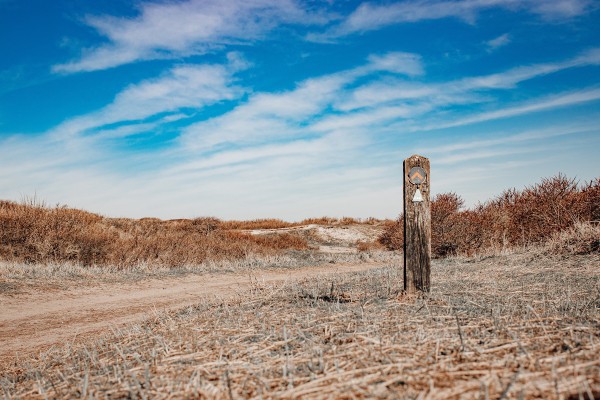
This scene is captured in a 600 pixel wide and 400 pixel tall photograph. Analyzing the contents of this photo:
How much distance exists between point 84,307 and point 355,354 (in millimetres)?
7811

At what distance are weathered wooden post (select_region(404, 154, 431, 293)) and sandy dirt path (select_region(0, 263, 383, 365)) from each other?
2576mm

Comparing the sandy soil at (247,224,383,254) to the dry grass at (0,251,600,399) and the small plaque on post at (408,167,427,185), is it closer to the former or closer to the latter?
the small plaque on post at (408,167,427,185)

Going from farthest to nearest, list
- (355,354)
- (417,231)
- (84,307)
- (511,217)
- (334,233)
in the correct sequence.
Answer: (334,233) → (511,217) → (84,307) → (417,231) → (355,354)

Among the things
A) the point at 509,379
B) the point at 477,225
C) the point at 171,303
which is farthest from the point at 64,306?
the point at 477,225

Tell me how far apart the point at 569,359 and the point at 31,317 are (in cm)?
868

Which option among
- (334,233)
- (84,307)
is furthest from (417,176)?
(334,233)

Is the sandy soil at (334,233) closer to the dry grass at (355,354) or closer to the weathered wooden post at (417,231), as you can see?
the weathered wooden post at (417,231)

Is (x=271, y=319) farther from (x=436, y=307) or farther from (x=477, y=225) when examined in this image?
(x=477, y=225)

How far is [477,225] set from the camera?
62.9 ft

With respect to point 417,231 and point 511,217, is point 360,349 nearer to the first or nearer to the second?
point 417,231

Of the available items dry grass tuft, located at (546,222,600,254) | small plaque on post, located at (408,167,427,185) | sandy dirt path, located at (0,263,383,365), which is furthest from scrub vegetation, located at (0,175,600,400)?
dry grass tuft, located at (546,222,600,254)

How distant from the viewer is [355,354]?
3084mm

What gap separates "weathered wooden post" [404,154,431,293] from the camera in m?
5.46

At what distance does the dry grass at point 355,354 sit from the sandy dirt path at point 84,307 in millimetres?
2166
